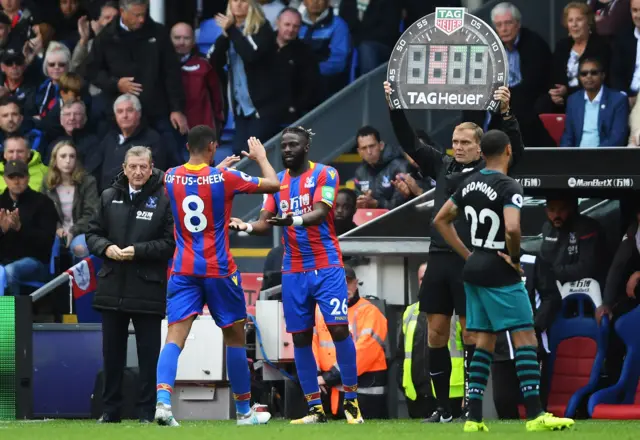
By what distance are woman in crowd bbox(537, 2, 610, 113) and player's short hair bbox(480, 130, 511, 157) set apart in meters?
5.95

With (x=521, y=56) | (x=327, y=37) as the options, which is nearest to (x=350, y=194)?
(x=521, y=56)

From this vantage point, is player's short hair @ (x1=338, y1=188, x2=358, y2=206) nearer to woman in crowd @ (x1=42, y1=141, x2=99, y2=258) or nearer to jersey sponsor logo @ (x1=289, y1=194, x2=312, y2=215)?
woman in crowd @ (x1=42, y1=141, x2=99, y2=258)

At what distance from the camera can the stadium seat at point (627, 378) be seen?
45.7 feet

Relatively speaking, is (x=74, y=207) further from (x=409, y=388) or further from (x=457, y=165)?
(x=457, y=165)

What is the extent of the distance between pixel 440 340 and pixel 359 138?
5.09 metres

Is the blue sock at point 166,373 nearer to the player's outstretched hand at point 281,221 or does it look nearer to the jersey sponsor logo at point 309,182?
the player's outstretched hand at point 281,221

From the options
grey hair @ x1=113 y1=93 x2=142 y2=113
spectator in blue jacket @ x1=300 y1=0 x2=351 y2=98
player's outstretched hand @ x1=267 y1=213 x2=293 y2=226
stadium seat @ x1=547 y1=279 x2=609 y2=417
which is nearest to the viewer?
player's outstretched hand @ x1=267 y1=213 x2=293 y2=226

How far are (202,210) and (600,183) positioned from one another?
11.9ft

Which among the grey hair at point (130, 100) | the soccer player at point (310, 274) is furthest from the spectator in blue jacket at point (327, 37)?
the soccer player at point (310, 274)

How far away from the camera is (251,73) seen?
1833 centimetres

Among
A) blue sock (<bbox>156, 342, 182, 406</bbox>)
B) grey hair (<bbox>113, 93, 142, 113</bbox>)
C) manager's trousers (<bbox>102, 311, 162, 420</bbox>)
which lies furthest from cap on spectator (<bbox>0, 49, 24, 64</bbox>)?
blue sock (<bbox>156, 342, 182, 406</bbox>)

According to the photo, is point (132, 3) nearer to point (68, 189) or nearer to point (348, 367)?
point (68, 189)

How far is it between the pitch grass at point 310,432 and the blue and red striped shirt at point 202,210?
3.84ft

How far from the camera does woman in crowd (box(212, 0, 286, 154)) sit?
1820 centimetres
